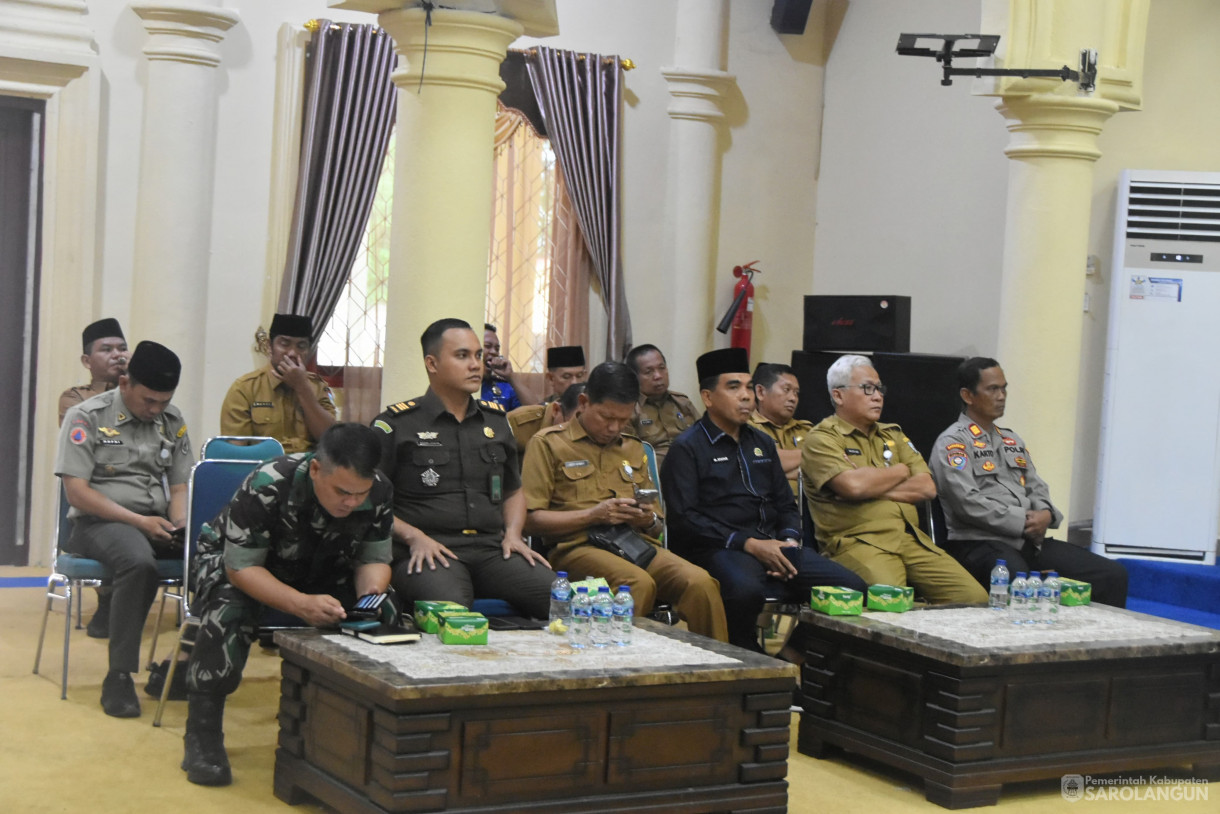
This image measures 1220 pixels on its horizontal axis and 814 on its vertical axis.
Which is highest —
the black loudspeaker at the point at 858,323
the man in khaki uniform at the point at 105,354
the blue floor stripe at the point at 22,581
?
the black loudspeaker at the point at 858,323

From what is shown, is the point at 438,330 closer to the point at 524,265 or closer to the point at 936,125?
the point at 524,265

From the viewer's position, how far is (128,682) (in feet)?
15.8

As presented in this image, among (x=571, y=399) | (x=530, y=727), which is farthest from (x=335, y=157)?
(x=530, y=727)

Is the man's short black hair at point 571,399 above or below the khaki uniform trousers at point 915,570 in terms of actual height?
above

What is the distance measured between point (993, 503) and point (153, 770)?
11.4ft

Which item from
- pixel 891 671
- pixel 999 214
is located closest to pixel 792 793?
pixel 891 671

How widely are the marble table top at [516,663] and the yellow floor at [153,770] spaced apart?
21.3 inches

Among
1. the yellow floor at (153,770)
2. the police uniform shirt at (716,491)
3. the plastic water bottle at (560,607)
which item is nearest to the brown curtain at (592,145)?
the police uniform shirt at (716,491)

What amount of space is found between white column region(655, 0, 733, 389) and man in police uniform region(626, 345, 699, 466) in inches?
56.1

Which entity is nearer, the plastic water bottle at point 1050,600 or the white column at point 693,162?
the plastic water bottle at point 1050,600

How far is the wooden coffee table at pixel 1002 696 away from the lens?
423 centimetres

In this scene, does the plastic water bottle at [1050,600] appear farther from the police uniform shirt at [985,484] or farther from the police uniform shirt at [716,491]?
the police uniform shirt at [716,491]

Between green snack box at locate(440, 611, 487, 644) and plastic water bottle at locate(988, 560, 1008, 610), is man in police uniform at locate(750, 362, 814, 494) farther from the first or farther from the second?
green snack box at locate(440, 611, 487, 644)

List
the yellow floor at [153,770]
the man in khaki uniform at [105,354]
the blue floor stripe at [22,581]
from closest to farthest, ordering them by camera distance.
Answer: the yellow floor at [153,770]
the man in khaki uniform at [105,354]
the blue floor stripe at [22,581]
